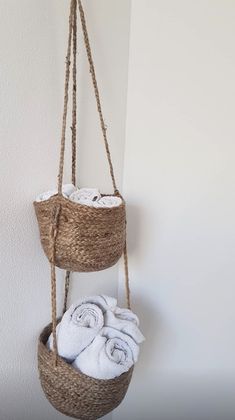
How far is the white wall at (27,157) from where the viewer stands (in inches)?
31.2

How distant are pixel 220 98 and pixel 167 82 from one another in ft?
0.59

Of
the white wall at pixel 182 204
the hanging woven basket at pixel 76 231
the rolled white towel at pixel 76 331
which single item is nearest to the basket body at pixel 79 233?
the hanging woven basket at pixel 76 231

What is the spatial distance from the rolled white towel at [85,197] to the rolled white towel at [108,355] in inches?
12.4

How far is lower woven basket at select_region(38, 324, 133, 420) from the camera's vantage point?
78 cm

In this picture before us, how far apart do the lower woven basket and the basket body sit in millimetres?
226

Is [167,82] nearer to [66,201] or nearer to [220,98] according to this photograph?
[220,98]

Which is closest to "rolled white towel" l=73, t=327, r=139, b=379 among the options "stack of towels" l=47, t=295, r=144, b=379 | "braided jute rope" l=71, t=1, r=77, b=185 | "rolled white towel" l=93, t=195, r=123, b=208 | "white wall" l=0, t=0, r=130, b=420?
"stack of towels" l=47, t=295, r=144, b=379

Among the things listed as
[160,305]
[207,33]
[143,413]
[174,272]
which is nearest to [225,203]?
[174,272]

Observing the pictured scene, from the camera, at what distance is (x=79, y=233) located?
0.77m

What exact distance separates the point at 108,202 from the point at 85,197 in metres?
0.06

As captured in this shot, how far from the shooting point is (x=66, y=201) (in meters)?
0.75

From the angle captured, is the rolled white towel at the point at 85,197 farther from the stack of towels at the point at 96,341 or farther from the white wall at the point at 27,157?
the stack of towels at the point at 96,341

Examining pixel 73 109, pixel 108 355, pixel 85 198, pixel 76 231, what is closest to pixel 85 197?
pixel 85 198

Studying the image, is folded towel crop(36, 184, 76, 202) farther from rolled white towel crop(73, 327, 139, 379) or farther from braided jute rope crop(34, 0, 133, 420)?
rolled white towel crop(73, 327, 139, 379)
